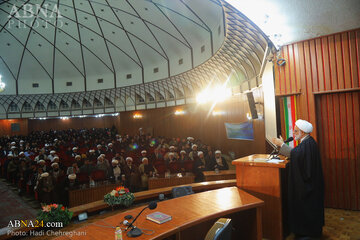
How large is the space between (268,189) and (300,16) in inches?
100

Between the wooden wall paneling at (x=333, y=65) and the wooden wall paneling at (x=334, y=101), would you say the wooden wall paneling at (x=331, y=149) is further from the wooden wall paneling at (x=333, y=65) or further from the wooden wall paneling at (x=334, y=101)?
the wooden wall paneling at (x=333, y=65)

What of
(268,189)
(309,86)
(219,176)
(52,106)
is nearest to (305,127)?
(268,189)

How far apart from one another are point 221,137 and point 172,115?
6578 mm

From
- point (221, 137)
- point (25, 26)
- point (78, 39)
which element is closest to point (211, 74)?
point (221, 137)

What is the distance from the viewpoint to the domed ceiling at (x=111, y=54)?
11148 millimetres

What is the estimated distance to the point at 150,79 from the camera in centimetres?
1789

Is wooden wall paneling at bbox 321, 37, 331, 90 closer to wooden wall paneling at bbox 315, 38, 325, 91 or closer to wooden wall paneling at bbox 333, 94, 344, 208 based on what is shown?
wooden wall paneling at bbox 315, 38, 325, 91

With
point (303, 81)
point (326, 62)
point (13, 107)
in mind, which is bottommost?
point (303, 81)

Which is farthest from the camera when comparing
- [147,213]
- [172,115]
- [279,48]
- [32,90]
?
[32,90]

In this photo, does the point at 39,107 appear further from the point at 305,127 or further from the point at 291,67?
the point at 305,127

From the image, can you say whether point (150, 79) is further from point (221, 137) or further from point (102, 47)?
point (221, 137)

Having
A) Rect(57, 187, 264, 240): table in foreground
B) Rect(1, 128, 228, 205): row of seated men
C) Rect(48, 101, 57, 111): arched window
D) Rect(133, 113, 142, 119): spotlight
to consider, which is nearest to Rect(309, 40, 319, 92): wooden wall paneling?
Rect(57, 187, 264, 240): table in foreground

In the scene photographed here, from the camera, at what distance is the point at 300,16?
3209 millimetres

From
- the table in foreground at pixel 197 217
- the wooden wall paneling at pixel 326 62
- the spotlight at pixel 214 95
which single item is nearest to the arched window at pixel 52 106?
the spotlight at pixel 214 95
